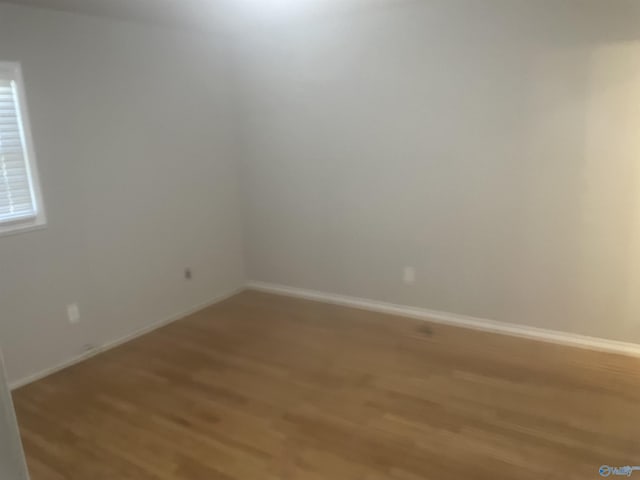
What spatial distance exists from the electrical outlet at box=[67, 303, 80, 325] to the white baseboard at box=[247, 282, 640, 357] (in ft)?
5.58

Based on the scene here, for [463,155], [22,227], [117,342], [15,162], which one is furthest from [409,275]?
[15,162]

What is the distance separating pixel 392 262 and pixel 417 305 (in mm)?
394

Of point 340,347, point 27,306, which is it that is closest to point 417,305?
point 340,347

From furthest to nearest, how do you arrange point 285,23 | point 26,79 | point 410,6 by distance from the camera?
point 285,23
point 410,6
point 26,79

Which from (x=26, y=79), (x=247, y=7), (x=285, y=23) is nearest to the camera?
(x=26, y=79)

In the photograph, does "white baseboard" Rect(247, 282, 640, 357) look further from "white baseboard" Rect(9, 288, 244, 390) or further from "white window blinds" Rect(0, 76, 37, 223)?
"white window blinds" Rect(0, 76, 37, 223)

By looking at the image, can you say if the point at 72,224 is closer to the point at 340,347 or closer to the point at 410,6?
the point at 340,347

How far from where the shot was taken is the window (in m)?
3.02

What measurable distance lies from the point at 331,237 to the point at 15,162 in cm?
236

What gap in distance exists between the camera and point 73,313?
3461 mm

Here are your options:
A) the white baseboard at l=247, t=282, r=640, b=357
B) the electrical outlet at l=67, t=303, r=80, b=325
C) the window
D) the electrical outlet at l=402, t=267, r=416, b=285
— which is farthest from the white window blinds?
the electrical outlet at l=402, t=267, r=416, b=285

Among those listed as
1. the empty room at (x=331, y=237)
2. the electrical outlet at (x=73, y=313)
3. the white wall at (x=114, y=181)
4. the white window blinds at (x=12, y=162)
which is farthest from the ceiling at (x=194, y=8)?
the electrical outlet at (x=73, y=313)

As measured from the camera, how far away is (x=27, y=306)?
126 inches

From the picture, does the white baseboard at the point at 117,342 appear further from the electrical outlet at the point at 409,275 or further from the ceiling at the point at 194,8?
the ceiling at the point at 194,8
